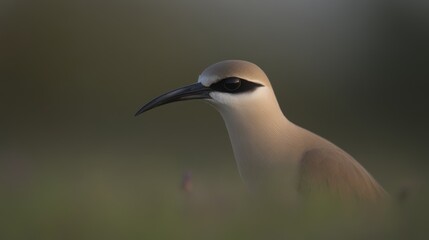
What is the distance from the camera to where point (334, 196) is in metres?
5.07

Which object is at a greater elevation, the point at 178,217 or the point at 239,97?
the point at 239,97

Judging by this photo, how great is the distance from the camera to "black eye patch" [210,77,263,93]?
537 cm

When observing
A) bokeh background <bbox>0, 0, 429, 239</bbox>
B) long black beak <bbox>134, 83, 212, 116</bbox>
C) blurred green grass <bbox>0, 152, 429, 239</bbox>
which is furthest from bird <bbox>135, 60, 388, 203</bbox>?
bokeh background <bbox>0, 0, 429, 239</bbox>

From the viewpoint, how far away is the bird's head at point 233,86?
17.6 feet

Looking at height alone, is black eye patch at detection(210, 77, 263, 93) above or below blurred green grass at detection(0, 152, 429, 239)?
above

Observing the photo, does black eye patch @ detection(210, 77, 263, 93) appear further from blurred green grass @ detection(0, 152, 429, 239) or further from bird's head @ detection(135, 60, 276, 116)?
blurred green grass @ detection(0, 152, 429, 239)

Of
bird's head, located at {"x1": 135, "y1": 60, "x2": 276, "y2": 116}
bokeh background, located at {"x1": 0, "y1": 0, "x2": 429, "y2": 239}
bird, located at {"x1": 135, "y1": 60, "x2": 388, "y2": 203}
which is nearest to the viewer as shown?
bird, located at {"x1": 135, "y1": 60, "x2": 388, "y2": 203}

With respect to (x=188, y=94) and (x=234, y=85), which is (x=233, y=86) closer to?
(x=234, y=85)

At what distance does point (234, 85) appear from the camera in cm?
539

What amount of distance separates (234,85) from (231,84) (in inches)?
0.7

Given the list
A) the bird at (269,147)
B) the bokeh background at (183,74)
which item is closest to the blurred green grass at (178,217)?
the bird at (269,147)

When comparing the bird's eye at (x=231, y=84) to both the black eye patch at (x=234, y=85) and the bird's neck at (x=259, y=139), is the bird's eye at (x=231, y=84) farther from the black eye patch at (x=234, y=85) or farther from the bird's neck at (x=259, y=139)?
the bird's neck at (x=259, y=139)

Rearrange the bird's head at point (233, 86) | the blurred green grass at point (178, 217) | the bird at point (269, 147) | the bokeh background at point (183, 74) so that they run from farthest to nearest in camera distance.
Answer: the bokeh background at point (183, 74)
the bird's head at point (233, 86)
the bird at point (269, 147)
the blurred green grass at point (178, 217)

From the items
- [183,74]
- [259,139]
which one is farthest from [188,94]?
[183,74]
